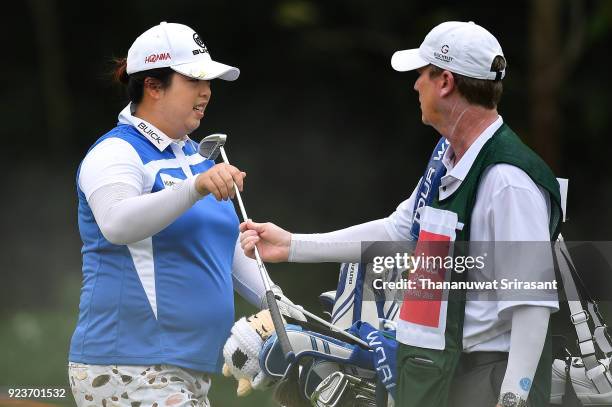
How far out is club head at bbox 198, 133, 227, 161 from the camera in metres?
3.79

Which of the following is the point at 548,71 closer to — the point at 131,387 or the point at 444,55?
the point at 444,55

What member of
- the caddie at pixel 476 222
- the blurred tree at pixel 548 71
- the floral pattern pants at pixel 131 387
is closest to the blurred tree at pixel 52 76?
the blurred tree at pixel 548 71

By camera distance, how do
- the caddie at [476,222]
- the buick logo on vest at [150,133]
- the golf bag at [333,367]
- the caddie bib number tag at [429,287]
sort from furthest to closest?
the buick logo on vest at [150,133] < the golf bag at [333,367] < the caddie bib number tag at [429,287] < the caddie at [476,222]

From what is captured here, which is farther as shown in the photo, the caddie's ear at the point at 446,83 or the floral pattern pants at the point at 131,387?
the floral pattern pants at the point at 131,387

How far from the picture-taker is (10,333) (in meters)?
9.56

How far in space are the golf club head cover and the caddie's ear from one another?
84cm

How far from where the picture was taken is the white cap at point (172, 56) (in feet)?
12.5

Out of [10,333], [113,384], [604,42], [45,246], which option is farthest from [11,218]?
[113,384]

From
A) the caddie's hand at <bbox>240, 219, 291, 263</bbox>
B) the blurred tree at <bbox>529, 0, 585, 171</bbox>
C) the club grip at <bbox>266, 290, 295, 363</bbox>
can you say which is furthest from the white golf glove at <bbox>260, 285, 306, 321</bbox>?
the blurred tree at <bbox>529, 0, 585, 171</bbox>

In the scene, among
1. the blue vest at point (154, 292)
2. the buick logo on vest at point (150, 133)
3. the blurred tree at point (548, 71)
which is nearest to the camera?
the blue vest at point (154, 292)

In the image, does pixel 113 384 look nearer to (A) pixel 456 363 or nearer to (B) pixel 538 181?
(A) pixel 456 363

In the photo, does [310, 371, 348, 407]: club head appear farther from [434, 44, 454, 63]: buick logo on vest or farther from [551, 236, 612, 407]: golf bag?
[434, 44, 454, 63]: buick logo on vest

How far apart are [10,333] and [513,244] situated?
23.1 feet

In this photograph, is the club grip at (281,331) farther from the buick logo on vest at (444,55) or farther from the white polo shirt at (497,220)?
the buick logo on vest at (444,55)
